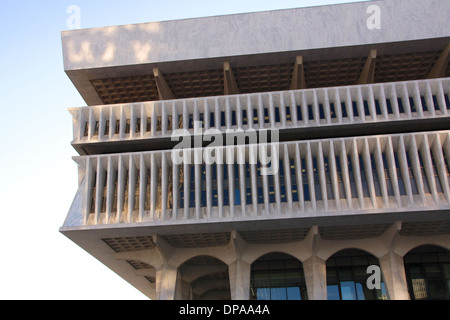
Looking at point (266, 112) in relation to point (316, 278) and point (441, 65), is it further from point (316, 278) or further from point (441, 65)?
point (441, 65)

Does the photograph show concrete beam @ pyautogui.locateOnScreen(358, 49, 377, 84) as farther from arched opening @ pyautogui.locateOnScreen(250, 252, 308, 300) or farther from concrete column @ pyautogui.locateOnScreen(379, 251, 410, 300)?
arched opening @ pyautogui.locateOnScreen(250, 252, 308, 300)

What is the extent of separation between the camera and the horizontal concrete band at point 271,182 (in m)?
27.7

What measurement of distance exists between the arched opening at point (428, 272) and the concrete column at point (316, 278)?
637 cm

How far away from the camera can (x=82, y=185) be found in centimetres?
2938

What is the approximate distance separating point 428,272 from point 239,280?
12282mm

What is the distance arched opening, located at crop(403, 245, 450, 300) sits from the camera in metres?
32.6

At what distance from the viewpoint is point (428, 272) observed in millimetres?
33125

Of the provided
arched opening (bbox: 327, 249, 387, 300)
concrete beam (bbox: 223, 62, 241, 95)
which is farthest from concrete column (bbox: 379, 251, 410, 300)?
concrete beam (bbox: 223, 62, 241, 95)

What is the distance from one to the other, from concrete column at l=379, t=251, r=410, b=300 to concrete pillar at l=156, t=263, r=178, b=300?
12.1 m

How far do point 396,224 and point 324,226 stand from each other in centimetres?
382

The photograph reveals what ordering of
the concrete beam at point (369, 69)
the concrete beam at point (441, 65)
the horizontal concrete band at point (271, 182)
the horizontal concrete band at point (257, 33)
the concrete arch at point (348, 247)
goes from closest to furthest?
the horizontal concrete band at point (271, 182) < the horizontal concrete band at point (257, 33) < the concrete beam at point (369, 69) < the concrete beam at point (441, 65) < the concrete arch at point (348, 247)

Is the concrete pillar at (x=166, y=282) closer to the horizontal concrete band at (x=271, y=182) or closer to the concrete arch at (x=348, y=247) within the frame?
the horizontal concrete band at (x=271, y=182)

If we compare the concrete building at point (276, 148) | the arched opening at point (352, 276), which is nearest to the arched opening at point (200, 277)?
the concrete building at point (276, 148)

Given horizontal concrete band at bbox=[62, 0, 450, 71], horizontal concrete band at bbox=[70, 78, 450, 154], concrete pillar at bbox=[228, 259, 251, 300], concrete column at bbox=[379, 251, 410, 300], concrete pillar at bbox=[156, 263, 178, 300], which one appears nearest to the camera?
concrete column at bbox=[379, 251, 410, 300]
